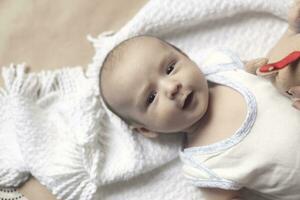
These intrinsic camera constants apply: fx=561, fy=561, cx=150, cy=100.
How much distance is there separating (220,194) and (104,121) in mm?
310

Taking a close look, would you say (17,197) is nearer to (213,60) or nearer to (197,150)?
(197,150)

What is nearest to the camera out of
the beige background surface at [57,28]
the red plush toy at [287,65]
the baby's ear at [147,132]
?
the red plush toy at [287,65]

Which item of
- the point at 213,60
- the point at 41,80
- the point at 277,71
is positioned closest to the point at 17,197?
the point at 41,80

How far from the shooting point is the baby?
1.10 meters

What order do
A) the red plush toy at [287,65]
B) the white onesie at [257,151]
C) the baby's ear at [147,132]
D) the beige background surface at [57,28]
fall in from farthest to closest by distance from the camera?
the beige background surface at [57,28] → the baby's ear at [147,132] → the white onesie at [257,151] → the red plush toy at [287,65]

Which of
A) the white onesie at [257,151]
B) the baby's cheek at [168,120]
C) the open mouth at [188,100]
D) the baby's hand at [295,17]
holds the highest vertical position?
the baby's hand at [295,17]

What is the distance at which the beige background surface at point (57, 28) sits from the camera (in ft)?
4.42

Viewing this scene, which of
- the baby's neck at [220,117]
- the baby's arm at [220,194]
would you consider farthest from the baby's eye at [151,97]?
the baby's arm at [220,194]

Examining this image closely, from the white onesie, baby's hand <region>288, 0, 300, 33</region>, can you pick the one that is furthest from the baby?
baby's hand <region>288, 0, 300, 33</region>

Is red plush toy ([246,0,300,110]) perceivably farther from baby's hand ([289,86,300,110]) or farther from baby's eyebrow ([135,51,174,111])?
baby's eyebrow ([135,51,174,111])

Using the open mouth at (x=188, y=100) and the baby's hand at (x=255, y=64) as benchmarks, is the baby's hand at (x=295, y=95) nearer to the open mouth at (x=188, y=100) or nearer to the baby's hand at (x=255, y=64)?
the baby's hand at (x=255, y=64)

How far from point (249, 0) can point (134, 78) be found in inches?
13.1

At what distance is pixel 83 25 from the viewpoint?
1363 mm

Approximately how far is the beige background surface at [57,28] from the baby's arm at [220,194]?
1.39 feet
